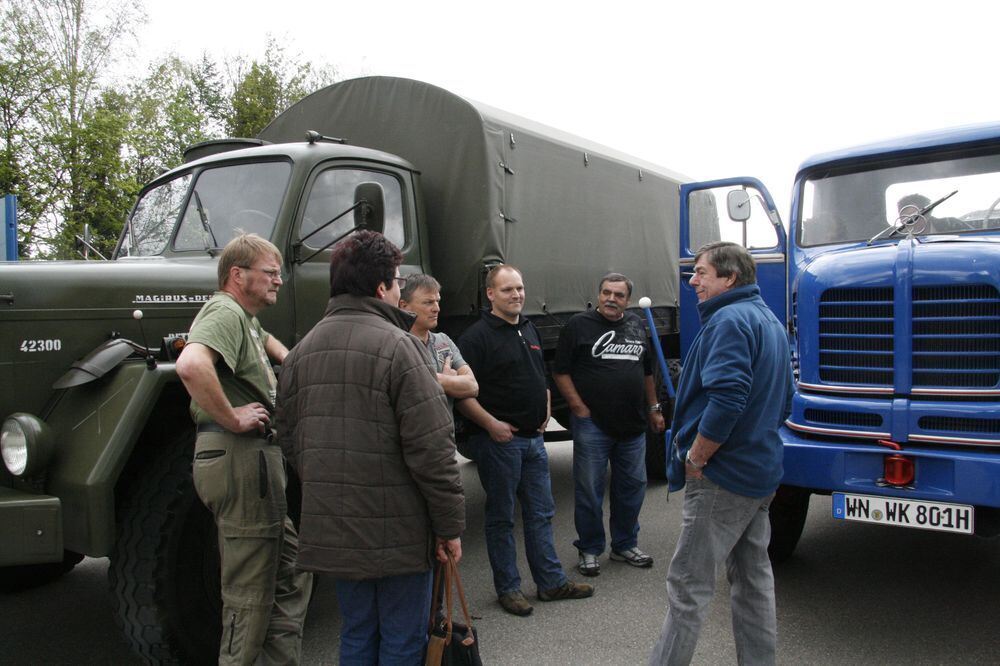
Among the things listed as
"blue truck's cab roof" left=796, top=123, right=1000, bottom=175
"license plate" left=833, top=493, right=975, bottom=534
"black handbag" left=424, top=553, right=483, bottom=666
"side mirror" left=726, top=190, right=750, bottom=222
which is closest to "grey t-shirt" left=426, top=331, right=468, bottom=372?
"black handbag" left=424, top=553, right=483, bottom=666

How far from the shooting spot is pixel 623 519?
498 cm

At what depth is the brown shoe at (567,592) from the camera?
4.37 m

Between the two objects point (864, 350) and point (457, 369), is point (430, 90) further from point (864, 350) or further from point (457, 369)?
point (864, 350)

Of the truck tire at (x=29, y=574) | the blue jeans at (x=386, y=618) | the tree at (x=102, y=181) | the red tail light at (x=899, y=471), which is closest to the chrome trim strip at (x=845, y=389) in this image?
the red tail light at (x=899, y=471)

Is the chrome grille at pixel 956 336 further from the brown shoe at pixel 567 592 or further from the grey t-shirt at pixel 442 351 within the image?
the grey t-shirt at pixel 442 351

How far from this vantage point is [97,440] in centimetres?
306

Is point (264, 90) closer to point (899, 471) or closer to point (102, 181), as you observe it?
point (102, 181)

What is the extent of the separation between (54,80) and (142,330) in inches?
570

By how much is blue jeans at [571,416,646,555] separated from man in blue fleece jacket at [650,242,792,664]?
1.60 m

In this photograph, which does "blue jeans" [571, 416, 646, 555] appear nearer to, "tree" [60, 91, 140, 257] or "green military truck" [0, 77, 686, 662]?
"green military truck" [0, 77, 686, 662]

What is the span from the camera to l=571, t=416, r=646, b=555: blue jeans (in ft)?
15.7

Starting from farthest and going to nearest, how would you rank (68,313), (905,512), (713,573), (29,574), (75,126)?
(75,126)
(29,574)
(905,512)
(68,313)
(713,573)

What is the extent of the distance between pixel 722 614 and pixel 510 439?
149cm

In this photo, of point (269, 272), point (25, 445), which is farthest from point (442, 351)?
point (25, 445)
